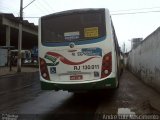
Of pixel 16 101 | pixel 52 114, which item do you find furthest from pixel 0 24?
pixel 52 114

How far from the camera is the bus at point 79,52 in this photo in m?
10.6

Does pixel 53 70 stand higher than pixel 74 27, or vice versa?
pixel 74 27

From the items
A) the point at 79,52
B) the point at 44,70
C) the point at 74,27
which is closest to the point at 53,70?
the point at 44,70

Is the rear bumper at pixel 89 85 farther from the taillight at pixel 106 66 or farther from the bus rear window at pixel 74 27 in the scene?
the bus rear window at pixel 74 27

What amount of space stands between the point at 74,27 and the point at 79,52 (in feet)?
2.86

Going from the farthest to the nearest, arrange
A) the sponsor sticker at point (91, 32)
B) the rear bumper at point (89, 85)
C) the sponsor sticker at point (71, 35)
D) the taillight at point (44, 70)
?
the taillight at point (44, 70), the sponsor sticker at point (71, 35), the sponsor sticker at point (91, 32), the rear bumper at point (89, 85)

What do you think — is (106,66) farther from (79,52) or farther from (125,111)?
(125,111)

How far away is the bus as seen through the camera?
34.9 ft

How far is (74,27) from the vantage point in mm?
11070

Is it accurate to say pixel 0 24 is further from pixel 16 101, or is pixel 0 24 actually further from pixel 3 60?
pixel 16 101

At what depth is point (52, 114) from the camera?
9.42m

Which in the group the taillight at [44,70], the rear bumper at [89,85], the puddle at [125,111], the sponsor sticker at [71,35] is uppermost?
the sponsor sticker at [71,35]

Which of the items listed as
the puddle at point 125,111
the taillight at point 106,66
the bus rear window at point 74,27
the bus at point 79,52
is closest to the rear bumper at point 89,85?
the bus at point 79,52

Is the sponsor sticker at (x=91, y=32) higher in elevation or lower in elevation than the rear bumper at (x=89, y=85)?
higher
